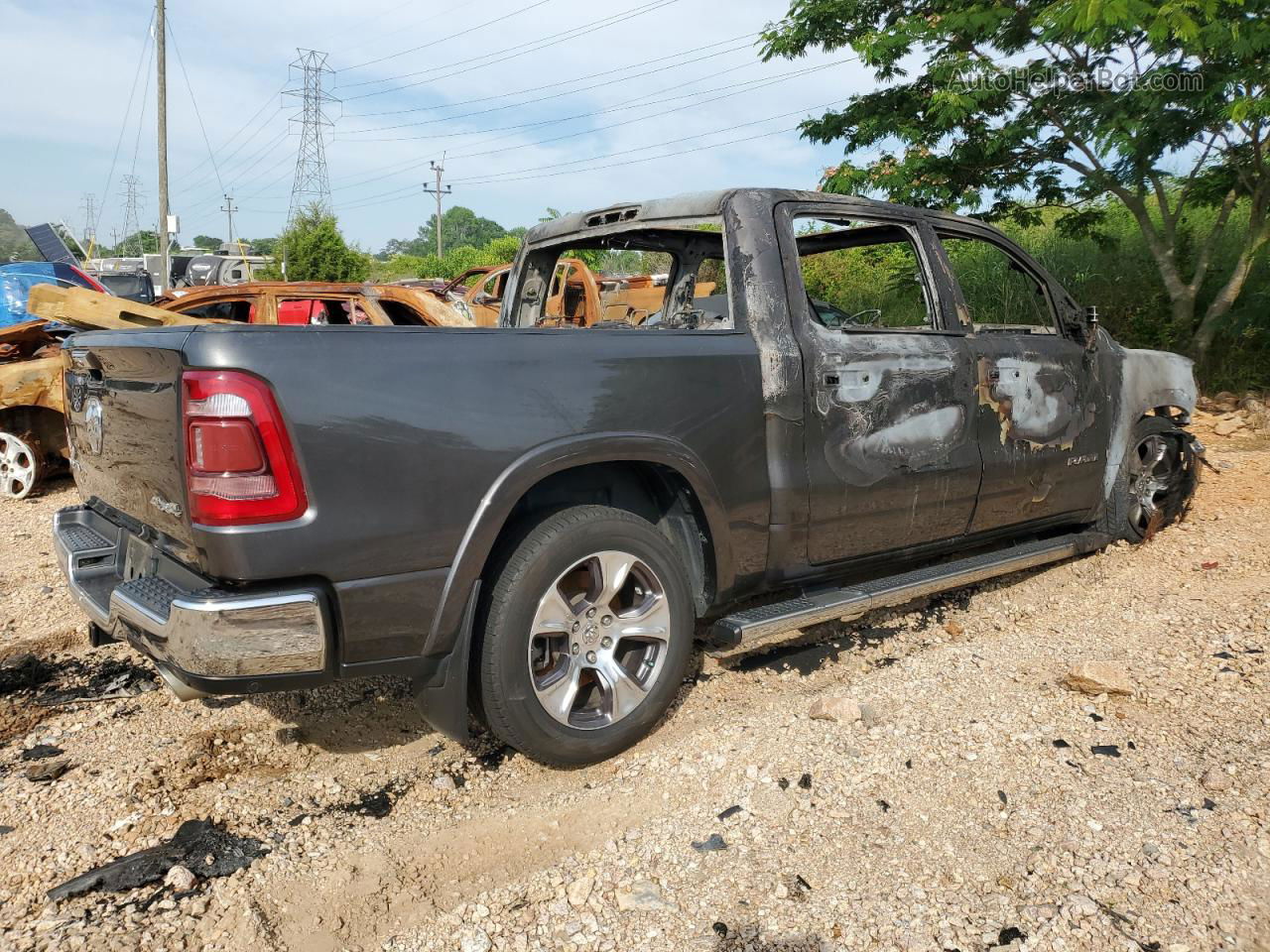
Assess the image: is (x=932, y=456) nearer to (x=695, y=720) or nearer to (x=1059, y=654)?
(x=1059, y=654)

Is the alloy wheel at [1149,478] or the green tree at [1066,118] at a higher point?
the green tree at [1066,118]

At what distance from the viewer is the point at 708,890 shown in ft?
7.59

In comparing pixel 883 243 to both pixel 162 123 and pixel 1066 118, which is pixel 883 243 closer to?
pixel 1066 118

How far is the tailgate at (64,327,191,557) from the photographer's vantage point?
2387 millimetres

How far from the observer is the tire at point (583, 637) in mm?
2695

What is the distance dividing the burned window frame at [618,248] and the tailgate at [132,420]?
1.68 meters

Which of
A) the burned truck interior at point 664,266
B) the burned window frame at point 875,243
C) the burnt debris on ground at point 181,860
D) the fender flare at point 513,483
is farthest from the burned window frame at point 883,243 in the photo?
the burnt debris on ground at point 181,860

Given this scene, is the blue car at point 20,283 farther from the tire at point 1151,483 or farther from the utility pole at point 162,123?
the utility pole at point 162,123

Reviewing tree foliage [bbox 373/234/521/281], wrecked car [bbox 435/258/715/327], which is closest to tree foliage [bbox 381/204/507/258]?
tree foliage [bbox 373/234/521/281]

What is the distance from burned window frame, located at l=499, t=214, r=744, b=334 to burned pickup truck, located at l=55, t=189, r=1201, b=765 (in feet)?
0.06

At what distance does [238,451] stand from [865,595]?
2333 mm

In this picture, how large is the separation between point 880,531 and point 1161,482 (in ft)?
9.31

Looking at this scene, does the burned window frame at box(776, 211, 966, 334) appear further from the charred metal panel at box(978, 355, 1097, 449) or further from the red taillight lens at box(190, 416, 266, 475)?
the red taillight lens at box(190, 416, 266, 475)

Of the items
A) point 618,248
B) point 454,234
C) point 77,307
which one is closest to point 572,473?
point 618,248
